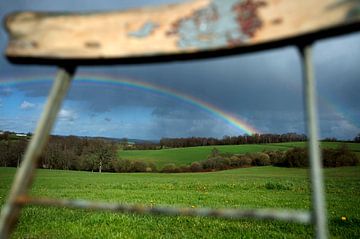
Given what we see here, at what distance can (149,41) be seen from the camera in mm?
1545

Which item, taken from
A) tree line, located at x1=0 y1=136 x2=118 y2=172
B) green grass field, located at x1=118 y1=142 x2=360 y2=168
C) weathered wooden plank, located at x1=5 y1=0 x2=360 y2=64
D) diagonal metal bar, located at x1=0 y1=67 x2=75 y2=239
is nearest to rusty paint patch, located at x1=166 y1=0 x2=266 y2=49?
weathered wooden plank, located at x1=5 y1=0 x2=360 y2=64

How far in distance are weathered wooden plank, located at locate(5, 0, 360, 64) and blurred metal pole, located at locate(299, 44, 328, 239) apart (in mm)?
111

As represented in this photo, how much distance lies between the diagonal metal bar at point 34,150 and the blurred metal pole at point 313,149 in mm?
955

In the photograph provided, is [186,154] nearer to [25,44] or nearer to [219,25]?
[25,44]

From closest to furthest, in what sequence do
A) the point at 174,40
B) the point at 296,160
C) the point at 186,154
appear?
the point at 174,40 < the point at 296,160 < the point at 186,154

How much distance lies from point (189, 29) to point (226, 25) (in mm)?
143

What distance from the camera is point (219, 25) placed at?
1.48 meters

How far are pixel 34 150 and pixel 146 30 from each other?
2.12 ft

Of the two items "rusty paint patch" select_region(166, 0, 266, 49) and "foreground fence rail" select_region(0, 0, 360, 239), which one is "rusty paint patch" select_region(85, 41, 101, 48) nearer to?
"foreground fence rail" select_region(0, 0, 360, 239)

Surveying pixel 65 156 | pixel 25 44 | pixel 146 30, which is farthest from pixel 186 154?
pixel 146 30

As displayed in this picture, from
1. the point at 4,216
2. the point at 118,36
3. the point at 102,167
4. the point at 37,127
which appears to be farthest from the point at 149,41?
the point at 102,167

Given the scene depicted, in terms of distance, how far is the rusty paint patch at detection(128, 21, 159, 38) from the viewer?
1.55 metres

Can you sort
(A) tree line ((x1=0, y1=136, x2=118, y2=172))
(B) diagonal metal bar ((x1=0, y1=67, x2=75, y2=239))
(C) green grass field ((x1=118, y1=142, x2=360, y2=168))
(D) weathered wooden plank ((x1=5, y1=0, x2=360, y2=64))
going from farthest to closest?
(C) green grass field ((x1=118, y1=142, x2=360, y2=168))
(A) tree line ((x1=0, y1=136, x2=118, y2=172))
(B) diagonal metal bar ((x1=0, y1=67, x2=75, y2=239))
(D) weathered wooden plank ((x1=5, y1=0, x2=360, y2=64))

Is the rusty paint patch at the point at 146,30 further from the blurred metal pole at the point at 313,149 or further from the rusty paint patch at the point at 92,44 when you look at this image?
the blurred metal pole at the point at 313,149
